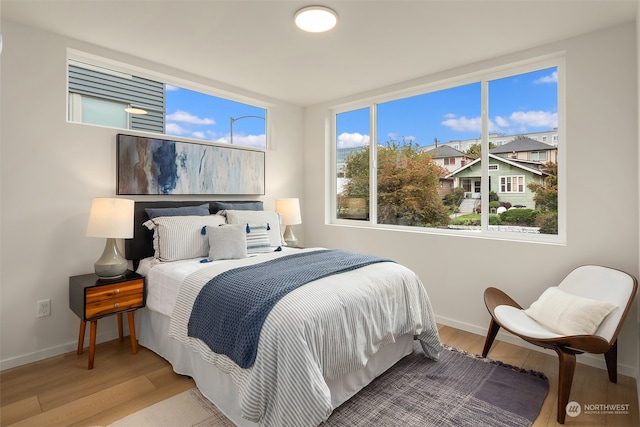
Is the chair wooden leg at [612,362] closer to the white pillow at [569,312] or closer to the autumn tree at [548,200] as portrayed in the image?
the white pillow at [569,312]

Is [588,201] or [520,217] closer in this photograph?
[588,201]

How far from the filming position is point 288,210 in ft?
13.8

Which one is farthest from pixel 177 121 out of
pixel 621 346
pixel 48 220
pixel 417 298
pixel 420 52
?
pixel 621 346

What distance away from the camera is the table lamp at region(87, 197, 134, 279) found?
8.79 feet

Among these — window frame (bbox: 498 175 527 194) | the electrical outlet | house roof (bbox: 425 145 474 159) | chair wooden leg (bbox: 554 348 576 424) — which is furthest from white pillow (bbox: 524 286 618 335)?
the electrical outlet

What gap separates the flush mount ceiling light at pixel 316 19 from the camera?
7.91 feet

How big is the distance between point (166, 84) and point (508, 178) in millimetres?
3430

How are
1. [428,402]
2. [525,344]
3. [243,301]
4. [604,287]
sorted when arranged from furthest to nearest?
1. [525,344]
2. [604,287]
3. [428,402]
4. [243,301]

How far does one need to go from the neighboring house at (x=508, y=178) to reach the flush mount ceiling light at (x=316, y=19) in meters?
1.93

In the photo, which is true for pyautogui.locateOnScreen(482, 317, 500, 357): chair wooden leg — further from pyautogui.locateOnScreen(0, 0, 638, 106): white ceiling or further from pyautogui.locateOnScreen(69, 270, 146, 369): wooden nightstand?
pyautogui.locateOnScreen(69, 270, 146, 369): wooden nightstand

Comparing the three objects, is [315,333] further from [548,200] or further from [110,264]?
[548,200]

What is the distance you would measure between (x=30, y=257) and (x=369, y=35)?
3.09 meters

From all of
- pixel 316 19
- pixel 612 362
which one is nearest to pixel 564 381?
pixel 612 362

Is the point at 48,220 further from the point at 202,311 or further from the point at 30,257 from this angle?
the point at 202,311
